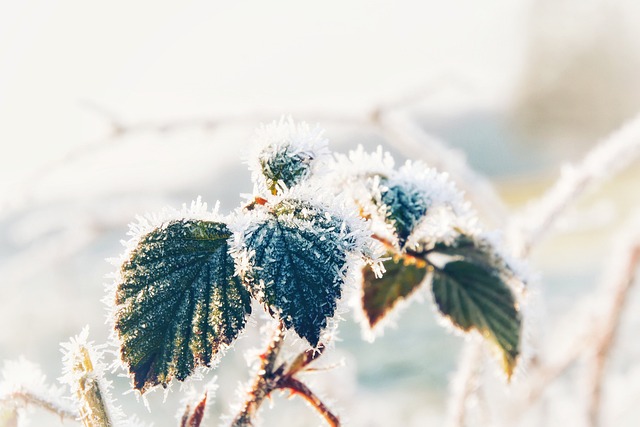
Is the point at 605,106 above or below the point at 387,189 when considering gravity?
above

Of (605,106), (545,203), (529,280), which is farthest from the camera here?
(605,106)

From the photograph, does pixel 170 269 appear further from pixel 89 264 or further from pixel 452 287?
pixel 89 264

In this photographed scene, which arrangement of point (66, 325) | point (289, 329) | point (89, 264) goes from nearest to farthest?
point (289, 329)
point (66, 325)
point (89, 264)

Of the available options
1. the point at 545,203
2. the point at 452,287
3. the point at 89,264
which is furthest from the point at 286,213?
the point at 89,264

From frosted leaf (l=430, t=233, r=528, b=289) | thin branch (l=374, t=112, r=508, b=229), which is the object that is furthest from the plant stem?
thin branch (l=374, t=112, r=508, b=229)

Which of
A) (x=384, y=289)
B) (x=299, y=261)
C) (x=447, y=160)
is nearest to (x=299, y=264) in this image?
(x=299, y=261)

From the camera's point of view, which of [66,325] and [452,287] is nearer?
[452,287]

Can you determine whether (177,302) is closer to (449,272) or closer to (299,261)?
(299,261)

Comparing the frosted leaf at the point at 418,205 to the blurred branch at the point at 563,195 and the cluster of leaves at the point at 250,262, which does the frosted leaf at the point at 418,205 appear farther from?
the blurred branch at the point at 563,195
